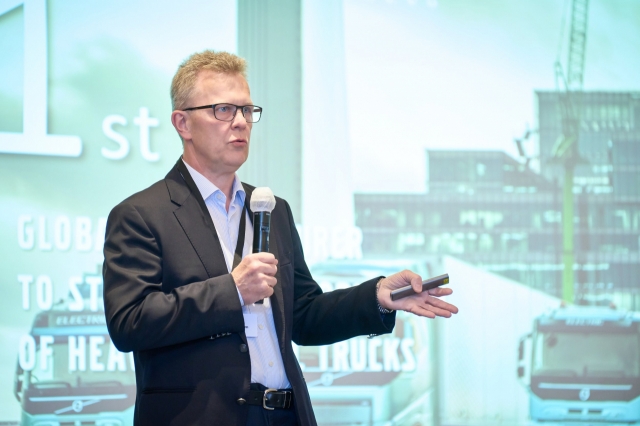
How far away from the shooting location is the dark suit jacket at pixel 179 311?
1.46 metres

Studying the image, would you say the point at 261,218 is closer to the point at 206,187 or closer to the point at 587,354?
the point at 206,187

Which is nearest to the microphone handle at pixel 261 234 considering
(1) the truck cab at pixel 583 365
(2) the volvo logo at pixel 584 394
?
(1) the truck cab at pixel 583 365

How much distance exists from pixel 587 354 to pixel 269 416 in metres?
2.84

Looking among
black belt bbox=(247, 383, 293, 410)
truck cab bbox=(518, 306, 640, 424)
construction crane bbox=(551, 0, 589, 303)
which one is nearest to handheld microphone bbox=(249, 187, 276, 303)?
black belt bbox=(247, 383, 293, 410)

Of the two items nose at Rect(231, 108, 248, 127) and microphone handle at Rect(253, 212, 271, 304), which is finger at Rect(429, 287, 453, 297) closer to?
microphone handle at Rect(253, 212, 271, 304)

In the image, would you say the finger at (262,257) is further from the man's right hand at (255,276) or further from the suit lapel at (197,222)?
the suit lapel at (197,222)

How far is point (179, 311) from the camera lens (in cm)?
145

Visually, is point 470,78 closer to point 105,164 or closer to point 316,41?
point 316,41

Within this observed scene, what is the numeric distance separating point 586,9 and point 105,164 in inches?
116

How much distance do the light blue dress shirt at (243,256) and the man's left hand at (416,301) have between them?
1.02 feet

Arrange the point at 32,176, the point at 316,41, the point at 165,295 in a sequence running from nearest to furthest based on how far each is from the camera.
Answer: the point at 165,295
the point at 32,176
the point at 316,41

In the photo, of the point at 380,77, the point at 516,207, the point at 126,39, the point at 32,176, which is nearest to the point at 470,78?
the point at 380,77

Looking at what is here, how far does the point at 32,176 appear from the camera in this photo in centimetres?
351

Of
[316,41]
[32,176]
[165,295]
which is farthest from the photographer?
[316,41]
